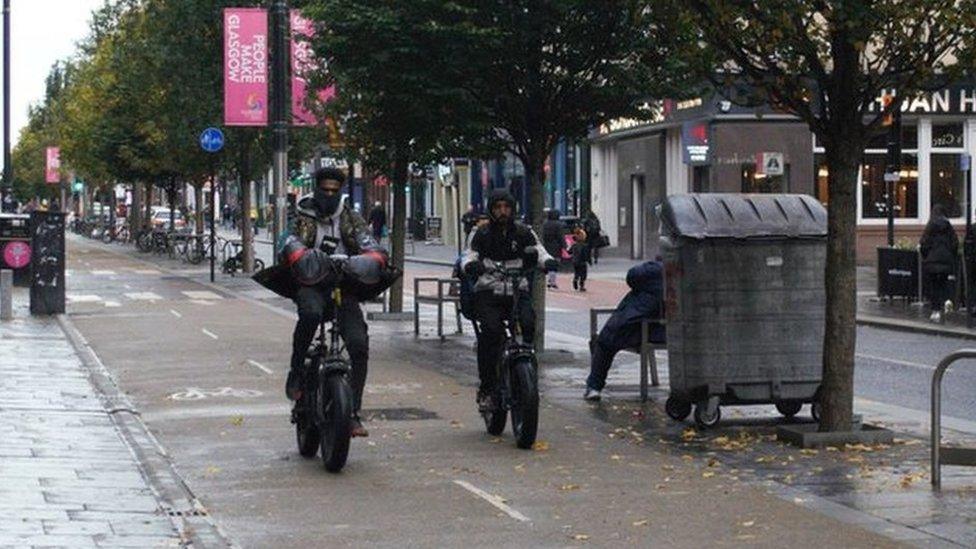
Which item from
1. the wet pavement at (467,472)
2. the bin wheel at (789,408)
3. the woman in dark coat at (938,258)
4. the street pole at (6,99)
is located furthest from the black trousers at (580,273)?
the bin wheel at (789,408)

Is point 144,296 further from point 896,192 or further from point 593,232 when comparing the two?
point 896,192

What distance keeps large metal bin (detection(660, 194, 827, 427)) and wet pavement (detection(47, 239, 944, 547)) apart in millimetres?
353

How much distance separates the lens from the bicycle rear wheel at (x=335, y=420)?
447 inches

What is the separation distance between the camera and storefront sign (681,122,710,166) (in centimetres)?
4894

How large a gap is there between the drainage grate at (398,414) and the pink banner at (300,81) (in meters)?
14.3

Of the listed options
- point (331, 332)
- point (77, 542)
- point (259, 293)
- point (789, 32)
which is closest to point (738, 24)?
point (789, 32)

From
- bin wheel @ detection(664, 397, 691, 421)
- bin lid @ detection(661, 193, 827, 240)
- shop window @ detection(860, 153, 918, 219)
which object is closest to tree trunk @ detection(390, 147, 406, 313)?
bin lid @ detection(661, 193, 827, 240)

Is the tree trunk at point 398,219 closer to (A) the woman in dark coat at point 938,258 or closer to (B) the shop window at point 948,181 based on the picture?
(A) the woman in dark coat at point 938,258

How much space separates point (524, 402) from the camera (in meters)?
12.4

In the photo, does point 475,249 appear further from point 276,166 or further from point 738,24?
point 276,166

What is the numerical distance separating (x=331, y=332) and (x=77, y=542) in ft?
10.9

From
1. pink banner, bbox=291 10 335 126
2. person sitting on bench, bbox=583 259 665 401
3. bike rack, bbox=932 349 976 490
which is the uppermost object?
pink banner, bbox=291 10 335 126

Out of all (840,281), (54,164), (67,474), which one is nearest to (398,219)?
(840,281)

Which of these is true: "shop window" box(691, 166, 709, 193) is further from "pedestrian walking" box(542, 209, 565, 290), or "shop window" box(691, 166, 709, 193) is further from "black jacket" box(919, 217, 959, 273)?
"black jacket" box(919, 217, 959, 273)
